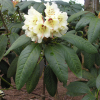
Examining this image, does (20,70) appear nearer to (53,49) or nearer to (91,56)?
(53,49)

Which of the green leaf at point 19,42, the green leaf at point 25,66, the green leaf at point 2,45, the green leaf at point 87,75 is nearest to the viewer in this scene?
the green leaf at point 25,66

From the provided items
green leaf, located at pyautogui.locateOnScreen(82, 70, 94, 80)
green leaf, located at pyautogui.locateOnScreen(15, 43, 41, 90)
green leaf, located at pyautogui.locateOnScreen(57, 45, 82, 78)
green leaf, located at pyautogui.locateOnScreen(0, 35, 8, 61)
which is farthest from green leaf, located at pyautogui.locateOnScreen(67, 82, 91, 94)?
green leaf, located at pyautogui.locateOnScreen(0, 35, 8, 61)

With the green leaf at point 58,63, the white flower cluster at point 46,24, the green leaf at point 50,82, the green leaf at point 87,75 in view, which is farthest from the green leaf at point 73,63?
the green leaf at point 87,75

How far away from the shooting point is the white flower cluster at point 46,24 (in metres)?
0.71

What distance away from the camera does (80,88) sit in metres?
1.01

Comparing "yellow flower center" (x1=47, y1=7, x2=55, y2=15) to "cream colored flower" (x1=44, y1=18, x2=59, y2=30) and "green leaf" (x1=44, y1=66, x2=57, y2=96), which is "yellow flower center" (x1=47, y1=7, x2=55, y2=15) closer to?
"cream colored flower" (x1=44, y1=18, x2=59, y2=30)

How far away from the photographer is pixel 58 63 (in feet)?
2.18

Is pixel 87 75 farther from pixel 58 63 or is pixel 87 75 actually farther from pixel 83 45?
pixel 58 63

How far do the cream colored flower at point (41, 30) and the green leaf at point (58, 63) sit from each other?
0.11m

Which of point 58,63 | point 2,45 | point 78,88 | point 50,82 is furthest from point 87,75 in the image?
point 2,45

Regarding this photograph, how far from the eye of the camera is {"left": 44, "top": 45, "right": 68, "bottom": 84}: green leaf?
2.14 ft

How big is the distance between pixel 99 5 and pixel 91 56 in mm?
862

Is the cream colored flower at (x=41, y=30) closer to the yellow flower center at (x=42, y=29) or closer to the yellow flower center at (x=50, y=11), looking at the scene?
the yellow flower center at (x=42, y=29)

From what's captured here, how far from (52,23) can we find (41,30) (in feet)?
0.28
